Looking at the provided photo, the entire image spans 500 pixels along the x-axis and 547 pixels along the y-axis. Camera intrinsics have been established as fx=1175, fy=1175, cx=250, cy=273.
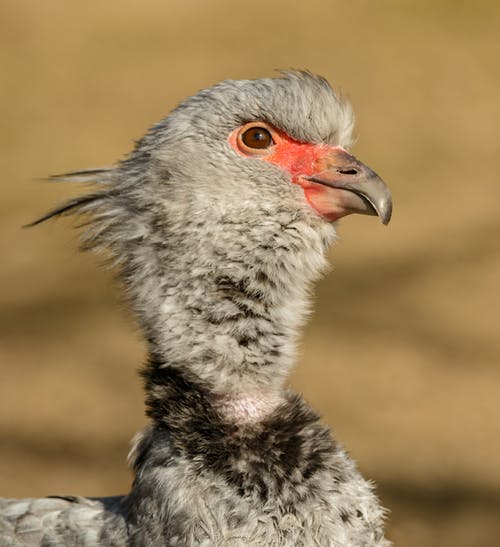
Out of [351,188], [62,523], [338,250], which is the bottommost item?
[62,523]

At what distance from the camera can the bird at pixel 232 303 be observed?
205 centimetres

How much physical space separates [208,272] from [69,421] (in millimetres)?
2434

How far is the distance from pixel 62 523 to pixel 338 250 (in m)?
3.21

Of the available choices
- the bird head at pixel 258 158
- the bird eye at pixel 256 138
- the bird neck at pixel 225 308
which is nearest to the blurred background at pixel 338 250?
the bird neck at pixel 225 308

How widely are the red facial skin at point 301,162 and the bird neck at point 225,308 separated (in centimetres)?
9

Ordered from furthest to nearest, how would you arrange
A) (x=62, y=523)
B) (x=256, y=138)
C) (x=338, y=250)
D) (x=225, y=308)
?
1. (x=338, y=250)
2. (x=62, y=523)
3. (x=256, y=138)
4. (x=225, y=308)

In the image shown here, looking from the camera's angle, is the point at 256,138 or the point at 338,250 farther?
the point at 338,250

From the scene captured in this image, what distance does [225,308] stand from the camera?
6.99ft

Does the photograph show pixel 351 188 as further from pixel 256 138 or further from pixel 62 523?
pixel 62 523

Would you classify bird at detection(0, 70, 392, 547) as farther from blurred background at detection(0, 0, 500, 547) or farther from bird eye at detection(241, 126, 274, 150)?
blurred background at detection(0, 0, 500, 547)

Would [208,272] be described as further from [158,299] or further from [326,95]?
[326,95]

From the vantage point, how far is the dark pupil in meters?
2.23

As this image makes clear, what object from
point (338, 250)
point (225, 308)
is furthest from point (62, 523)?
point (338, 250)

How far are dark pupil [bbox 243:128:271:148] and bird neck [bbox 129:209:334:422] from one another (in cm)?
16
